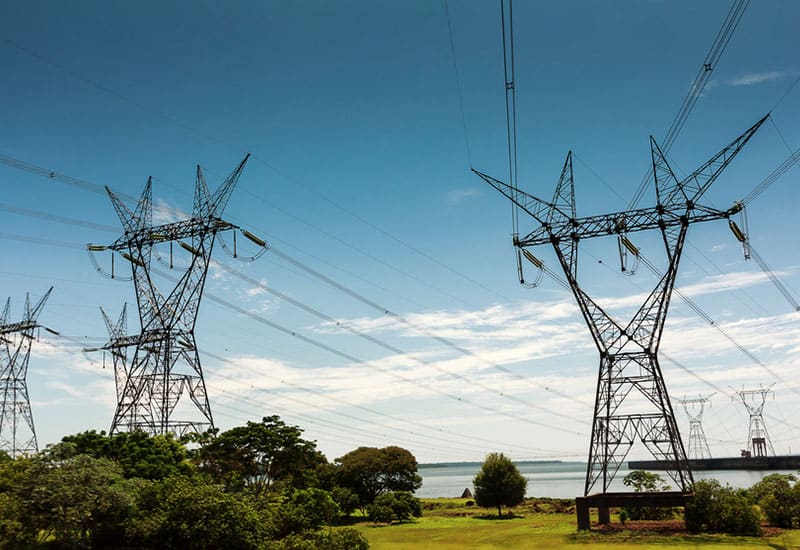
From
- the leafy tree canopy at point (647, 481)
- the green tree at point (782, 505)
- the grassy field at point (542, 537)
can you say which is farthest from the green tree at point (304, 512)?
the green tree at point (782, 505)

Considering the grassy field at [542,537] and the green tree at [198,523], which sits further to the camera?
the grassy field at [542,537]

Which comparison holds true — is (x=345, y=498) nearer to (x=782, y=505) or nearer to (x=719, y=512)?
(x=719, y=512)

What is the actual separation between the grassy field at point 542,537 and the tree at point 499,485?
10.3 metres

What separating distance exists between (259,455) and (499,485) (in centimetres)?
3305

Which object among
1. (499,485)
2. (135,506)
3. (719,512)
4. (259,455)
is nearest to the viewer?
(135,506)

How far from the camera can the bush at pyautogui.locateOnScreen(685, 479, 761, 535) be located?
45.1 metres

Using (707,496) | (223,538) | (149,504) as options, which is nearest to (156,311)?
(149,504)

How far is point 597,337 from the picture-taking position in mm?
51469

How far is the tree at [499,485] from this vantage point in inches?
3031

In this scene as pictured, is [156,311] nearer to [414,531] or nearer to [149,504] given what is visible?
[149,504]

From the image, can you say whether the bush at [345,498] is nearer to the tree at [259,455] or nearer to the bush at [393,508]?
the bush at [393,508]

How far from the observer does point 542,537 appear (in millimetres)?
47062

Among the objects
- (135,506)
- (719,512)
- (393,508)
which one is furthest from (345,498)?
(719,512)

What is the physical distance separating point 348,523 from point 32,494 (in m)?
45.3
